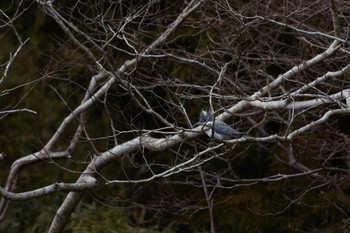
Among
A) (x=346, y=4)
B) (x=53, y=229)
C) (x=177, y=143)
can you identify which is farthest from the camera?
(x=53, y=229)

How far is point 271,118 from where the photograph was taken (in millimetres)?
9078

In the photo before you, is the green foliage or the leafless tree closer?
the leafless tree

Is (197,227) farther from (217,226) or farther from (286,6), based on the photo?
(286,6)

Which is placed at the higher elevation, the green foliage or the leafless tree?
the leafless tree

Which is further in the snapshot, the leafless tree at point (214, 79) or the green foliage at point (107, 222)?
the green foliage at point (107, 222)

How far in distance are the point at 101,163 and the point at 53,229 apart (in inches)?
35.8

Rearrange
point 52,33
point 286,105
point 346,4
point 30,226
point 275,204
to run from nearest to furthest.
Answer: point 286,105 < point 346,4 < point 275,204 < point 52,33 < point 30,226

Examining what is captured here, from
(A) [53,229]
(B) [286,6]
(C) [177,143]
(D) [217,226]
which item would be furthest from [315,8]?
(D) [217,226]

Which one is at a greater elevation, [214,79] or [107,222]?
[214,79]

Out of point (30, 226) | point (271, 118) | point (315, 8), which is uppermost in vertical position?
point (315, 8)

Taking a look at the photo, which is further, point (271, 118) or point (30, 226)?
point (30, 226)

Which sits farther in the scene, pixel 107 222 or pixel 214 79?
pixel 107 222

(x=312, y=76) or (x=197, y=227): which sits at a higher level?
(x=312, y=76)

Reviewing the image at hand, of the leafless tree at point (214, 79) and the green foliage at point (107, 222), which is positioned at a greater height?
the leafless tree at point (214, 79)
